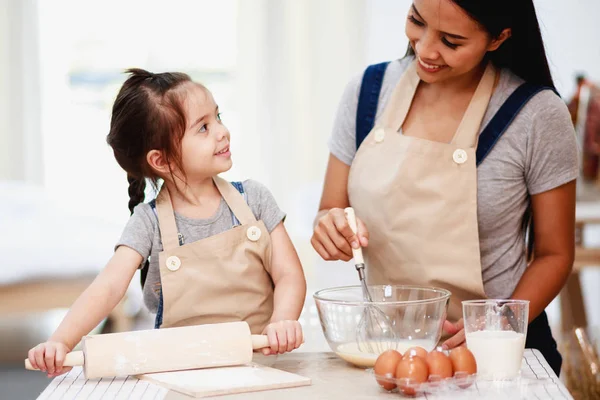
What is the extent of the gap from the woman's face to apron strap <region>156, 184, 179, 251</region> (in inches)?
19.1

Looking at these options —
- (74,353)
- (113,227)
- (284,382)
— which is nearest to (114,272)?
(74,353)

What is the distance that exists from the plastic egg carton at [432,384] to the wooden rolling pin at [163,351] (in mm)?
219

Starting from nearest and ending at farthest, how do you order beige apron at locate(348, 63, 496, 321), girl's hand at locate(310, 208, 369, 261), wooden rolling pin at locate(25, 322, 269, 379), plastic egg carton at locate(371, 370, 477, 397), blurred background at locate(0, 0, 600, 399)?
plastic egg carton at locate(371, 370, 477, 397)
wooden rolling pin at locate(25, 322, 269, 379)
girl's hand at locate(310, 208, 369, 261)
beige apron at locate(348, 63, 496, 321)
blurred background at locate(0, 0, 600, 399)

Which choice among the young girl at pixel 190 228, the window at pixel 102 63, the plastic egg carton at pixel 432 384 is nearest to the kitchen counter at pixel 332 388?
the plastic egg carton at pixel 432 384

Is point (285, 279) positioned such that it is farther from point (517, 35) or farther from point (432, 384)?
point (517, 35)

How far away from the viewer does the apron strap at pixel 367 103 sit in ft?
5.00

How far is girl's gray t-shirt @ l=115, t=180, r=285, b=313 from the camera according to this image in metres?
1.31

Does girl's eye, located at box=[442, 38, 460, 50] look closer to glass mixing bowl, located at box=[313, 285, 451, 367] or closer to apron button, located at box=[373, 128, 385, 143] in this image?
apron button, located at box=[373, 128, 385, 143]

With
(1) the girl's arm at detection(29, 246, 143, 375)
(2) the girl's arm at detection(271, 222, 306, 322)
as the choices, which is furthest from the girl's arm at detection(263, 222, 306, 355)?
(1) the girl's arm at detection(29, 246, 143, 375)

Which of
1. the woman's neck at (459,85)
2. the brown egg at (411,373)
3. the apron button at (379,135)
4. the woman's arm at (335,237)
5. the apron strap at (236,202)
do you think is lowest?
the brown egg at (411,373)

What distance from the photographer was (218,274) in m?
1.31

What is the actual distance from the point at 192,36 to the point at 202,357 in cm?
343

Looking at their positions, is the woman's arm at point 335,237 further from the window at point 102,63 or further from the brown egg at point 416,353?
the window at point 102,63

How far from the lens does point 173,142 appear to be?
1.38 metres
